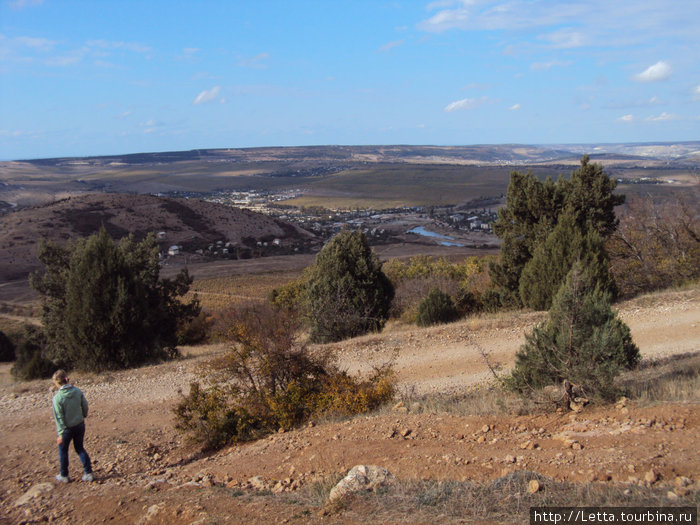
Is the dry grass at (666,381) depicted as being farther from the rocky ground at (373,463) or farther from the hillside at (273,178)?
the hillside at (273,178)

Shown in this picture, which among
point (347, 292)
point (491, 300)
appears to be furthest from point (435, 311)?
point (491, 300)

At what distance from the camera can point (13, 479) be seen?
6645 millimetres

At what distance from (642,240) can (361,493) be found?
20003 mm

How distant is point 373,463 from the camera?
17.9ft

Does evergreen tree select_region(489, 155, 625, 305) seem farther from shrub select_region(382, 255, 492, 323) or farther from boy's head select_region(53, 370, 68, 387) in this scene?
boy's head select_region(53, 370, 68, 387)

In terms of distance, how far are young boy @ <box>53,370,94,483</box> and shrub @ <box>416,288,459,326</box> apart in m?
10.3

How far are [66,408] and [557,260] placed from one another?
1257cm

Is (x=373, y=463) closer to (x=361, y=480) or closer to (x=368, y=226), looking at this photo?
(x=361, y=480)

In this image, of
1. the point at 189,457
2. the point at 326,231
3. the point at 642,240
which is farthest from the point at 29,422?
the point at 326,231

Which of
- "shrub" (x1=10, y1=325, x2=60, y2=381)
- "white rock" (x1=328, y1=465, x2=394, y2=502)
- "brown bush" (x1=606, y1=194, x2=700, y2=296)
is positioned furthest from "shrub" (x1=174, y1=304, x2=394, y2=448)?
"brown bush" (x1=606, y1=194, x2=700, y2=296)

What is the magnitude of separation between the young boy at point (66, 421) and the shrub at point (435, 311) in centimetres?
1031

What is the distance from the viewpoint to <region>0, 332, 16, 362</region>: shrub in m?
25.5

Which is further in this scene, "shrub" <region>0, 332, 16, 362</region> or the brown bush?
"shrub" <region>0, 332, 16, 362</region>

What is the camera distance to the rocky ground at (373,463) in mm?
4281
